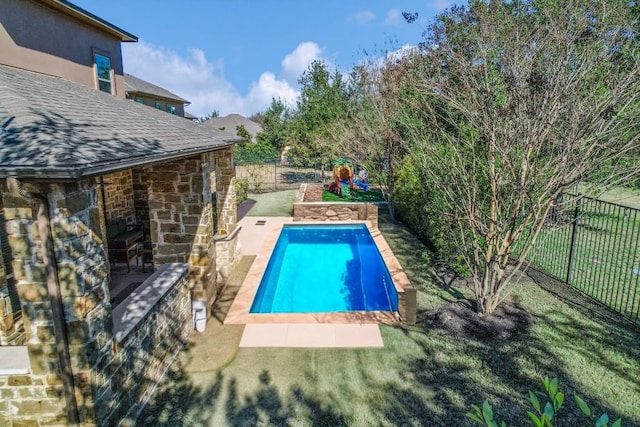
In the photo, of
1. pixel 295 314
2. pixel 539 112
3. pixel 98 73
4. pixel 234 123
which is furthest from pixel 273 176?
pixel 234 123

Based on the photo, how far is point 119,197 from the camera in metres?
11.8

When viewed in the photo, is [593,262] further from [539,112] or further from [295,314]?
[295,314]

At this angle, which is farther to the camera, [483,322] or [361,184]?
[361,184]

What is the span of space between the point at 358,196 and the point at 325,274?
1117 cm

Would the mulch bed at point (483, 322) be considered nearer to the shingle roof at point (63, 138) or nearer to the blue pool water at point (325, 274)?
the blue pool water at point (325, 274)

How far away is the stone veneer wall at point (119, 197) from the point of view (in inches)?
431

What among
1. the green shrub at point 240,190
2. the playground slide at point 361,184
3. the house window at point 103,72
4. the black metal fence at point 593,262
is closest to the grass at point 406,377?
the black metal fence at point 593,262

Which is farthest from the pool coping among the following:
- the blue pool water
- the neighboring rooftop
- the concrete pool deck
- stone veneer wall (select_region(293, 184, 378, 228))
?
the neighboring rooftop

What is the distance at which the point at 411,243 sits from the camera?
Answer: 45.4 feet

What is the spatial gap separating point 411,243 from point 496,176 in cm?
667

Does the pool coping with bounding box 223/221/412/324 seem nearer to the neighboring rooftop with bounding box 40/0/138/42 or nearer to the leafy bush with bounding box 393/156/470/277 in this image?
the leafy bush with bounding box 393/156/470/277

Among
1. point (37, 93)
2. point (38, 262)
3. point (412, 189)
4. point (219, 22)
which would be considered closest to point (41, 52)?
point (37, 93)

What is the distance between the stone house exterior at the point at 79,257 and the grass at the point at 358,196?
13.7 metres

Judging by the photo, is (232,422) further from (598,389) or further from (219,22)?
(219,22)
